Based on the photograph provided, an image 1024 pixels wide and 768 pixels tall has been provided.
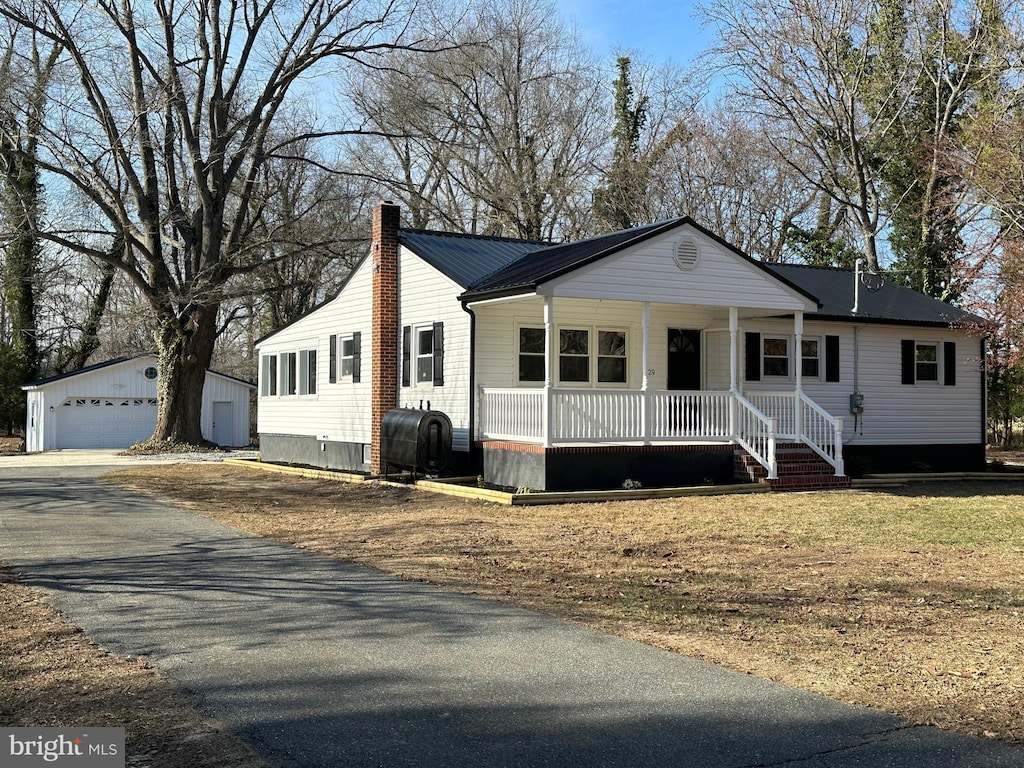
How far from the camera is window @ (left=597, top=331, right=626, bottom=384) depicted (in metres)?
20.0

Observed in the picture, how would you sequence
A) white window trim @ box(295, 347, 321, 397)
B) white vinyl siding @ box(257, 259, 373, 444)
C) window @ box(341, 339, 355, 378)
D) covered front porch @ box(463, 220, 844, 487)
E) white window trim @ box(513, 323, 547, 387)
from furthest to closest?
white window trim @ box(295, 347, 321, 397) < window @ box(341, 339, 355, 378) < white vinyl siding @ box(257, 259, 373, 444) < white window trim @ box(513, 323, 547, 387) < covered front porch @ box(463, 220, 844, 487)

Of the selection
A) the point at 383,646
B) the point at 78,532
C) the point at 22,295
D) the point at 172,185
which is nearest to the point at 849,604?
the point at 383,646

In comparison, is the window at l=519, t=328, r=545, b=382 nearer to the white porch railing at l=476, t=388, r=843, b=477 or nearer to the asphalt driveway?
the white porch railing at l=476, t=388, r=843, b=477

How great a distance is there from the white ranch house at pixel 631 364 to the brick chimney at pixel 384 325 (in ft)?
0.11

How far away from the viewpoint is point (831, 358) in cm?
2167

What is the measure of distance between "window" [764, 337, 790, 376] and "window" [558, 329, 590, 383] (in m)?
4.11

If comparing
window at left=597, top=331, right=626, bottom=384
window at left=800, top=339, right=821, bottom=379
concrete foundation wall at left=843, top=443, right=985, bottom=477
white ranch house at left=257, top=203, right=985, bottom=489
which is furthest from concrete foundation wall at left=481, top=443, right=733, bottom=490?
concrete foundation wall at left=843, top=443, right=985, bottom=477

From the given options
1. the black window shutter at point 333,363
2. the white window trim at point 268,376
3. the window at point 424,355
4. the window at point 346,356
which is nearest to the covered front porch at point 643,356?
the window at point 424,355

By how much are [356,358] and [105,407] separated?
66.0 feet

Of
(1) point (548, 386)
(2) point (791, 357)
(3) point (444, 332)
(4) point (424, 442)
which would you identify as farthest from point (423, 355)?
(2) point (791, 357)

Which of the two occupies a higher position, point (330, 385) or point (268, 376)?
point (268, 376)

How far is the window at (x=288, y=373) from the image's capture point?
84.0 feet


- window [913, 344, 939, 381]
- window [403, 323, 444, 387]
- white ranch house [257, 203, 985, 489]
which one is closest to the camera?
white ranch house [257, 203, 985, 489]

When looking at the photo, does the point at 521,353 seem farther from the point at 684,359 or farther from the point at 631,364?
the point at 684,359
